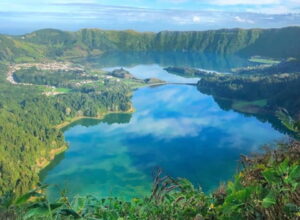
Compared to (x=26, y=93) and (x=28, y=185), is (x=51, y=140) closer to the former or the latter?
(x=28, y=185)

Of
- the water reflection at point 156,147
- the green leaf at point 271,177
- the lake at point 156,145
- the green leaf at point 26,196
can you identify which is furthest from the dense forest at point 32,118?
the green leaf at point 271,177

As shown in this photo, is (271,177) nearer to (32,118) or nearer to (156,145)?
(156,145)

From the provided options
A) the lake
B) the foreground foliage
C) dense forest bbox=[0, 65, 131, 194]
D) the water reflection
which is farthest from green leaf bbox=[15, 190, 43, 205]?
dense forest bbox=[0, 65, 131, 194]

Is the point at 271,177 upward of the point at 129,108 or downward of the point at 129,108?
upward

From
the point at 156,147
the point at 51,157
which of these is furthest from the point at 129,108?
the point at 51,157

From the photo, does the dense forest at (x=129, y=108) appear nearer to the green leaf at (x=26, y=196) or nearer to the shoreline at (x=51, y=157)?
the green leaf at (x=26, y=196)

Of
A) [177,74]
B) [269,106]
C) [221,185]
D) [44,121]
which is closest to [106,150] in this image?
[44,121]
